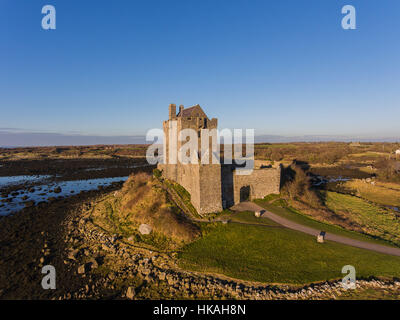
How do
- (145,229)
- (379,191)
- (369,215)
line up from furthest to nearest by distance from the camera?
(379,191)
(369,215)
(145,229)

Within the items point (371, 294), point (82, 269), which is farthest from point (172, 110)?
point (371, 294)

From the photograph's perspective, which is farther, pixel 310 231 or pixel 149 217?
pixel 149 217

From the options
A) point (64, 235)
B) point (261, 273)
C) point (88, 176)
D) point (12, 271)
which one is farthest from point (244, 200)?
point (88, 176)

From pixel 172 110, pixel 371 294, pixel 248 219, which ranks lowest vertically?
pixel 371 294

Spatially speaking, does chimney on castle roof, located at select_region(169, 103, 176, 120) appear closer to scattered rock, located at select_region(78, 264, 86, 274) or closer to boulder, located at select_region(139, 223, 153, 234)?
boulder, located at select_region(139, 223, 153, 234)

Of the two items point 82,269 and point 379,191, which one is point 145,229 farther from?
point 379,191

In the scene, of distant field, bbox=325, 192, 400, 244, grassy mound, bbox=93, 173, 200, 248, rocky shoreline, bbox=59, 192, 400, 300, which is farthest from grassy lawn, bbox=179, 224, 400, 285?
distant field, bbox=325, 192, 400, 244

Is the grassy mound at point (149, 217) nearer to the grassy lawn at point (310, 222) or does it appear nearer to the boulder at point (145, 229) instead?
the boulder at point (145, 229)
